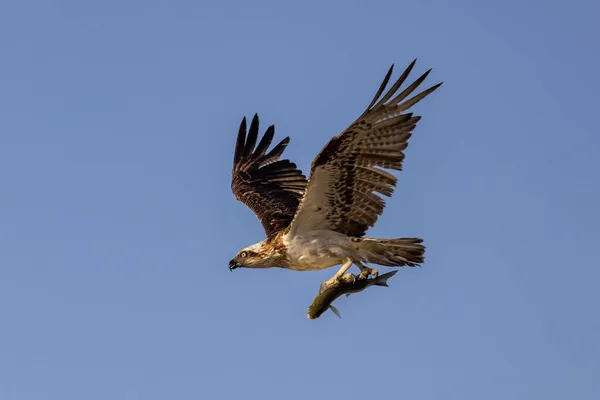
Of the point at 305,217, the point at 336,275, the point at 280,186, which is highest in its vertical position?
the point at 280,186

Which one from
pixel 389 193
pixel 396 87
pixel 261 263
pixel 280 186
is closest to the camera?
pixel 396 87

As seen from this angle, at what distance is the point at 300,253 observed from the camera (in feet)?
44.9

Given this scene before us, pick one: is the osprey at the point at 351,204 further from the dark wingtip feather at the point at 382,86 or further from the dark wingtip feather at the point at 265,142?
the dark wingtip feather at the point at 265,142

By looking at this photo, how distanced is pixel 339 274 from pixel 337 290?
111 centimetres

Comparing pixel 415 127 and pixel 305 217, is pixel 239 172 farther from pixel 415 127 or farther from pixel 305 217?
pixel 415 127

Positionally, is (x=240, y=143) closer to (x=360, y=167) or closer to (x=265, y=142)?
(x=265, y=142)

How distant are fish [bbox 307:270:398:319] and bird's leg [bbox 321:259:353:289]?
0.23ft

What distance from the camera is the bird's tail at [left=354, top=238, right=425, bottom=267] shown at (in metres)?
13.1

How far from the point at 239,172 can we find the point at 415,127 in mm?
6406

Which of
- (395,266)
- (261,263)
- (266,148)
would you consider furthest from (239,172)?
(395,266)

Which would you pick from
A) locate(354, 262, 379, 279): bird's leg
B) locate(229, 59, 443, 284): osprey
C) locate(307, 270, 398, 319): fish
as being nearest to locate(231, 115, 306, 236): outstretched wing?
locate(229, 59, 443, 284): osprey

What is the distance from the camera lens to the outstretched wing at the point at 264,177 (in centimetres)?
1675

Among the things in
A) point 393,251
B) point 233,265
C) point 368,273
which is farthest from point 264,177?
point 368,273

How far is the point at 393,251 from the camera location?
521 inches
